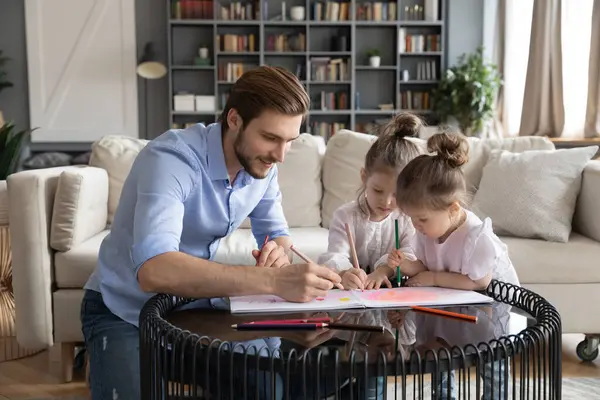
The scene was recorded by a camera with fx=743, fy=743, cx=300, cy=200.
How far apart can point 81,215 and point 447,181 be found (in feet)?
5.44

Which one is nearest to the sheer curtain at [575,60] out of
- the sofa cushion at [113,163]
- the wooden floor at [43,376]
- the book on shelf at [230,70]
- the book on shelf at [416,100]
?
the book on shelf at [416,100]

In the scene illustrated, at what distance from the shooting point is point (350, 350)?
1088mm

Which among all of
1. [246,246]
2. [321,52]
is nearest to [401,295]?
[246,246]

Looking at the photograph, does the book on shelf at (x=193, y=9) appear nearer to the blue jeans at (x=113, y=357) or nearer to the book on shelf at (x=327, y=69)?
the book on shelf at (x=327, y=69)

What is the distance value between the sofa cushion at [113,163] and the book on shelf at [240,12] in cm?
399

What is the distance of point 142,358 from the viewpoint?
125 centimetres

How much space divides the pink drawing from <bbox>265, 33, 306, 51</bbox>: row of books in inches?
223

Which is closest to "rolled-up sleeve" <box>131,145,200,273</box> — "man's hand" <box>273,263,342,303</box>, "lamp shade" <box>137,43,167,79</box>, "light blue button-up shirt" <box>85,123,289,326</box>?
"light blue button-up shirt" <box>85,123,289,326</box>

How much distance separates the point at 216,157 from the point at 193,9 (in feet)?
18.5

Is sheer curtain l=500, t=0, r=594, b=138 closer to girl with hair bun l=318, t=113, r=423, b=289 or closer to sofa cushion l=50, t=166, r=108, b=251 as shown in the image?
sofa cushion l=50, t=166, r=108, b=251

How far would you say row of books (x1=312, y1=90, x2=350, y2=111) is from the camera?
279 inches

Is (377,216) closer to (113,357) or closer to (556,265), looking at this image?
(113,357)

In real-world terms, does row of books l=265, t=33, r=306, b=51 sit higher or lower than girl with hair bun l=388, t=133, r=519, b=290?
higher

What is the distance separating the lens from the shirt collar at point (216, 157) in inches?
61.2
